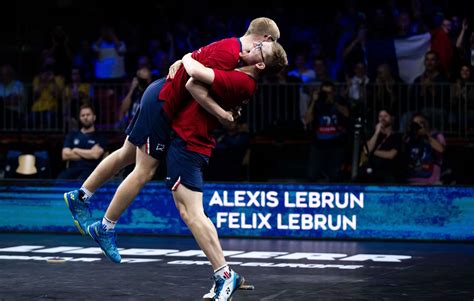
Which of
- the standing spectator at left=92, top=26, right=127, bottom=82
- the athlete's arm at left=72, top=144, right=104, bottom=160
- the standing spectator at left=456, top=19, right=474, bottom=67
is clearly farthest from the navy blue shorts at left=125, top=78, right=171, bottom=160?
the standing spectator at left=92, top=26, right=127, bottom=82

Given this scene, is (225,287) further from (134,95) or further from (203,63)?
(134,95)

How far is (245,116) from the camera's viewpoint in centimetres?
1512

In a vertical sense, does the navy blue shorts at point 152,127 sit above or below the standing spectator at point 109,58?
below

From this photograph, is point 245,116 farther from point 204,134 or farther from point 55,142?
point 204,134

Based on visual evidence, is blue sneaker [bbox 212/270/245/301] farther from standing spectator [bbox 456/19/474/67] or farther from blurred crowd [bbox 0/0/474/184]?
standing spectator [bbox 456/19/474/67]

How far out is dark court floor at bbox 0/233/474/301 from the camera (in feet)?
26.5

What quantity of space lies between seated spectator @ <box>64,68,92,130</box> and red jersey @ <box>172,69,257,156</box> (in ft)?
25.5

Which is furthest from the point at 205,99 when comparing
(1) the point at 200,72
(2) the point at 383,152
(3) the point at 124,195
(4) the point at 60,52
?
(4) the point at 60,52

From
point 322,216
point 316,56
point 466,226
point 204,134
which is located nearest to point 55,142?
point 316,56

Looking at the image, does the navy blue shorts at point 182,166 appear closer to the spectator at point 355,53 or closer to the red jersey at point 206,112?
the red jersey at point 206,112

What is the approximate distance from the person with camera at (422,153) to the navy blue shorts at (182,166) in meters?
6.02

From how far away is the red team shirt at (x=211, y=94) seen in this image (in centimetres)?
762

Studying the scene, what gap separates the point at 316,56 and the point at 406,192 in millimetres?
4101

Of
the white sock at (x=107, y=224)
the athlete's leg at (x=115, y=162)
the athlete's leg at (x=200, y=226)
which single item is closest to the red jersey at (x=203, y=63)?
the athlete's leg at (x=115, y=162)
